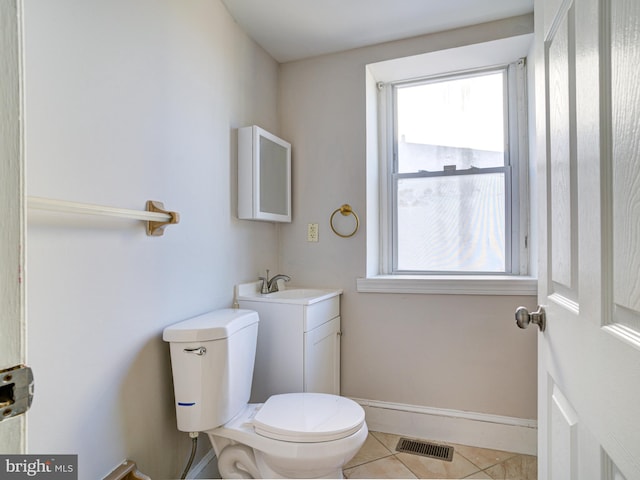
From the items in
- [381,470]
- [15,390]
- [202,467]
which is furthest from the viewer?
[381,470]

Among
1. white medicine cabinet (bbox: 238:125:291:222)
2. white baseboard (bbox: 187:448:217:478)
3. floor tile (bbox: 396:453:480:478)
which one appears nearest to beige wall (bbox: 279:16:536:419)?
white medicine cabinet (bbox: 238:125:291:222)

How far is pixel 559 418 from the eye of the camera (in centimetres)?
76

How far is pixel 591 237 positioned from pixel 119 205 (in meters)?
1.32

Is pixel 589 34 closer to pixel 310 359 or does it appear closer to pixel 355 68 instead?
pixel 310 359

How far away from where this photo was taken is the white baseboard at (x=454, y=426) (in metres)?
1.88

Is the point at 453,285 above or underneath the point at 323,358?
above

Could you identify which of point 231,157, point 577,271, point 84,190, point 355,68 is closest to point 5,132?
point 84,190

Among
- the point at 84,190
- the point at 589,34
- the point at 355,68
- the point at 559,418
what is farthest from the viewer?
the point at 355,68

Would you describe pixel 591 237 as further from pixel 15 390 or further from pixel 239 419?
pixel 239 419

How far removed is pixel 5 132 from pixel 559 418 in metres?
A: 1.09

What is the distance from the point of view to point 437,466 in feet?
5.77

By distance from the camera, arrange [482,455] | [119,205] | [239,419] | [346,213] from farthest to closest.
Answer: [346,213], [482,455], [239,419], [119,205]

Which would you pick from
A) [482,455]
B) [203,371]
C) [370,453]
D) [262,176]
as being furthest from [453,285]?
[203,371]

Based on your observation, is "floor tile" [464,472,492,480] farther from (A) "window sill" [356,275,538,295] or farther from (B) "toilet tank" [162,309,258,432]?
(B) "toilet tank" [162,309,258,432]
